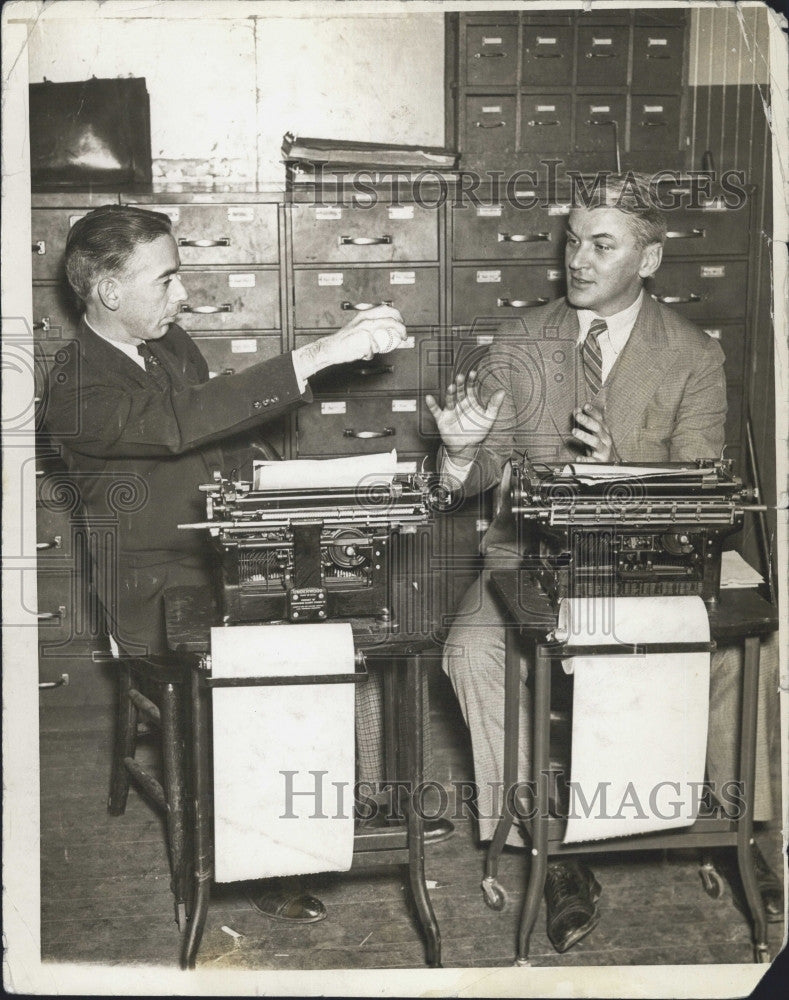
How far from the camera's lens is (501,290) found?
4.33 metres

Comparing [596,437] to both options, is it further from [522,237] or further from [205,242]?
[205,242]

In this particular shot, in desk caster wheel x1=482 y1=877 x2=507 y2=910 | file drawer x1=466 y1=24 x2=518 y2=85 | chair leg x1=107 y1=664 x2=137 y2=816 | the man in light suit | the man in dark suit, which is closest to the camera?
the man in dark suit

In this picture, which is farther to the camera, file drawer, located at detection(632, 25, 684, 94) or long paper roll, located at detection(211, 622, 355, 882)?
file drawer, located at detection(632, 25, 684, 94)

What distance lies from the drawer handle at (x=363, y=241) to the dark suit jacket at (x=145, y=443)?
1.26m

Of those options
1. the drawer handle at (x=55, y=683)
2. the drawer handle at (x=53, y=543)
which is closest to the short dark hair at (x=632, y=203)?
the drawer handle at (x=53, y=543)

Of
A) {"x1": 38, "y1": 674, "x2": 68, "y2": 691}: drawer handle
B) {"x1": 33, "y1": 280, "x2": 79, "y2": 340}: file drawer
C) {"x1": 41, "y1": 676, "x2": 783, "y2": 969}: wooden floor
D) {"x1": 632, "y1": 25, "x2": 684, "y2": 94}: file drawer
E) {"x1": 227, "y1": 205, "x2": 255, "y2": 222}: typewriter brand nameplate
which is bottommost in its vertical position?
{"x1": 41, "y1": 676, "x2": 783, "y2": 969}: wooden floor

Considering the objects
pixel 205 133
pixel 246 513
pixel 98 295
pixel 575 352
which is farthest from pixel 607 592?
pixel 205 133

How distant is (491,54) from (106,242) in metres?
2.15

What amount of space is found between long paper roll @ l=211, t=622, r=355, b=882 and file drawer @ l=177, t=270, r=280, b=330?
85.3 inches

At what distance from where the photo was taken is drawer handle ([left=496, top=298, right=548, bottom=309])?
4311 millimetres

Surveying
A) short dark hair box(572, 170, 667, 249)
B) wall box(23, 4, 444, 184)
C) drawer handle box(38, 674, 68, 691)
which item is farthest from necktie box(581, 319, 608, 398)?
drawer handle box(38, 674, 68, 691)

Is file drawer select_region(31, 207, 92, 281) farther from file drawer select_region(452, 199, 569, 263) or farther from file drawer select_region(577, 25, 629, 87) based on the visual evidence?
file drawer select_region(577, 25, 629, 87)

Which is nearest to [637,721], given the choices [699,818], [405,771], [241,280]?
[699,818]

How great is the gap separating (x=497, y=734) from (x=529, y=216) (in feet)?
7.62
